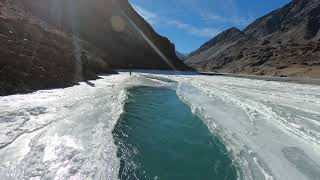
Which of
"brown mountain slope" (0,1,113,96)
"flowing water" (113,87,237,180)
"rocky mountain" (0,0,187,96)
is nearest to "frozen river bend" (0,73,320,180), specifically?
"flowing water" (113,87,237,180)

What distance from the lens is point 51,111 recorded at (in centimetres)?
1241

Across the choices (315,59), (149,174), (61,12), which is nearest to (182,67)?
(61,12)

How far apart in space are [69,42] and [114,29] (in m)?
68.9

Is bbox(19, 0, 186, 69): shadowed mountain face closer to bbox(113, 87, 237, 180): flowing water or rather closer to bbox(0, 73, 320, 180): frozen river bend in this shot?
bbox(0, 73, 320, 180): frozen river bend

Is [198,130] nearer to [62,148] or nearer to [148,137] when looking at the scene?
[148,137]

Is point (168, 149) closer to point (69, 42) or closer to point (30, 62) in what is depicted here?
point (30, 62)

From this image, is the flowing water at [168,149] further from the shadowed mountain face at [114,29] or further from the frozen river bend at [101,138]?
the shadowed mountain face at [114,29]

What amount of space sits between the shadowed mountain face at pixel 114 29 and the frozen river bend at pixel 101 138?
70896 millimetres

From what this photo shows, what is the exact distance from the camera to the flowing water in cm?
736

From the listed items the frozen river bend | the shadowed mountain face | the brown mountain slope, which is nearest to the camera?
the frozen river bend

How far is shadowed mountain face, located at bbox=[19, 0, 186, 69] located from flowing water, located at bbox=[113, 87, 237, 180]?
2845 inches

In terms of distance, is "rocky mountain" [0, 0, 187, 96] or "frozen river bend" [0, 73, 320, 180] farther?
"rocky mountain" [0, 0, 187, 96]

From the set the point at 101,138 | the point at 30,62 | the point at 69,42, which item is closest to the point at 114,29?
the point at 69,42

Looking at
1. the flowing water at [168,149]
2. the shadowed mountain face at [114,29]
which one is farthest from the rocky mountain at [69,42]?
the flowing water at [168,149]
